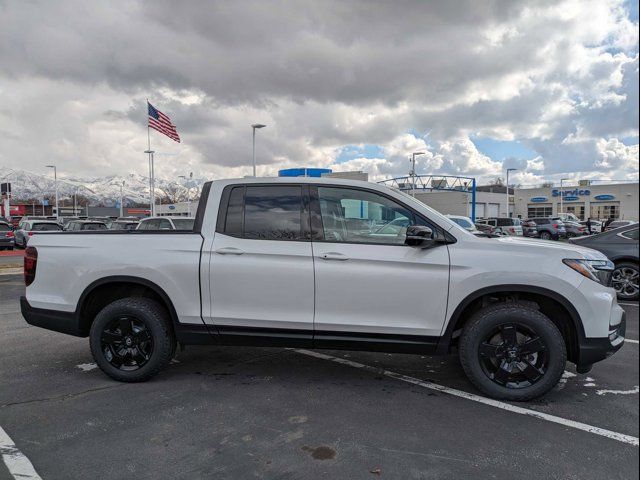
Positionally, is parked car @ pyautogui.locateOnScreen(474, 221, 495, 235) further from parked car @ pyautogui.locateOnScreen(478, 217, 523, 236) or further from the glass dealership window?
the glass dealership window

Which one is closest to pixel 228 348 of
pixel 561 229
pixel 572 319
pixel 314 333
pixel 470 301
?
pixel 314 333

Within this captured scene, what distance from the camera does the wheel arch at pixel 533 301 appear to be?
360 centimetres

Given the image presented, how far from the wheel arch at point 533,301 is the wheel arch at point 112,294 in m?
2.43

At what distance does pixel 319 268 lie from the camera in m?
3.72

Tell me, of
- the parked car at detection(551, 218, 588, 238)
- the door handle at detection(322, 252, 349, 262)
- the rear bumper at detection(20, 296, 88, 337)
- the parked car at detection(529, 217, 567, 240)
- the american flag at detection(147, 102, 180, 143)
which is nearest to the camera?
the door handle at detection(322, 252, 349, 262)

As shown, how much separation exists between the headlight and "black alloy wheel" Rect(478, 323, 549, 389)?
0.63m

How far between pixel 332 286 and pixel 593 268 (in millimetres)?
2178

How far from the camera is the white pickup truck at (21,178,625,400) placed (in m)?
3.62

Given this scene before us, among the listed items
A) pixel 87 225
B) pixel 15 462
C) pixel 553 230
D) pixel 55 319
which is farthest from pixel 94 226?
pixel 553 230

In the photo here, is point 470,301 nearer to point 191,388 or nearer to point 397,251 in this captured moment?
point 397,251

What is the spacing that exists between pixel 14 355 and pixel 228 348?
91.9 inches

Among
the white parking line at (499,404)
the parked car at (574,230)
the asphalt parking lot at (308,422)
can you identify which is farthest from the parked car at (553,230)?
the white parking line at (499,404)

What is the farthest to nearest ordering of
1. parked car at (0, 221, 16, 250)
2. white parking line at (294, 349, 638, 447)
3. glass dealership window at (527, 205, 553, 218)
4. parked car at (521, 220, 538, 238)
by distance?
1. glass dealership window at (527, 205, 553, 218)
2. parked car at (521, 220, 538, 238)
3. parked car at (0, 221, 16, 250)
4. white parking line at (294, 349, 638, 447)

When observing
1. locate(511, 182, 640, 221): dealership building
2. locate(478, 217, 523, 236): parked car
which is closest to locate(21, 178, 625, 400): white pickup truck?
locate(478, 217, 523, 236): parked car
